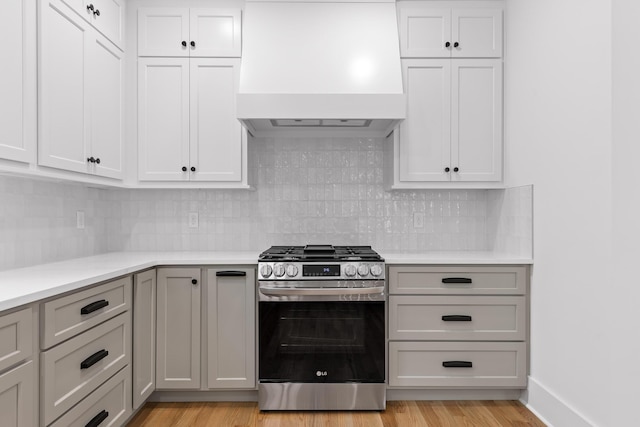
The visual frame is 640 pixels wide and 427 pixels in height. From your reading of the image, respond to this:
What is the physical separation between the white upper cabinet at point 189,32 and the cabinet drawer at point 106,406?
79.9 inches

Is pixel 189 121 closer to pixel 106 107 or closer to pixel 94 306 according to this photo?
pixel 106 107

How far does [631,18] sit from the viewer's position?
4.95 ft

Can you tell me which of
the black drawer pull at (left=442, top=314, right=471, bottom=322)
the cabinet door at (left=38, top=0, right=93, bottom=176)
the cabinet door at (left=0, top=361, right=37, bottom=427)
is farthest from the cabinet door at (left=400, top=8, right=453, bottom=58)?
the cabinet door at (left=0, top=361, right=37, bottom=427)

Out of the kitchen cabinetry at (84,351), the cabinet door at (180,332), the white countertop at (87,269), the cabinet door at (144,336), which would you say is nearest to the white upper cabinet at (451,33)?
the white countertop at (87,269)

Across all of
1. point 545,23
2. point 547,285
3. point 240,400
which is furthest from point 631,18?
point 240,400

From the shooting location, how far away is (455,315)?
2.74 meters

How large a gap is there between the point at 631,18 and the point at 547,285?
4.95ft

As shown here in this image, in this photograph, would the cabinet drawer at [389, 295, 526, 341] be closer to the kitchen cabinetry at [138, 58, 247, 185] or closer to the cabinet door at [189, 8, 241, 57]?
the kitchen cabinetry at [138, 58, 247, 185]

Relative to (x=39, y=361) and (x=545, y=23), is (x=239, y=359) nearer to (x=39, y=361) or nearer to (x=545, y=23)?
(x=39, y=361)

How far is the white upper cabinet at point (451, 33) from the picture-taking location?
119 inches

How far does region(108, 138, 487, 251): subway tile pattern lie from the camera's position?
11.1 feet

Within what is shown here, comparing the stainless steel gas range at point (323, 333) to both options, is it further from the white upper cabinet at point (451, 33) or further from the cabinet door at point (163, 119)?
the white upper cabinet at point (451, 33)

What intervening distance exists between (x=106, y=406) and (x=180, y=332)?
2.11 ft

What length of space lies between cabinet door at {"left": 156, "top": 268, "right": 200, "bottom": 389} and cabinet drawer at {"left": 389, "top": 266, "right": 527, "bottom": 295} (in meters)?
1.22
